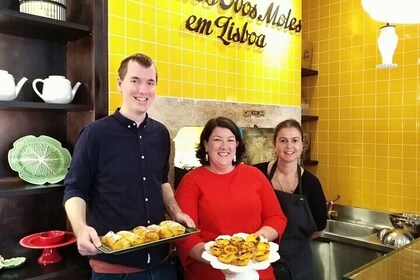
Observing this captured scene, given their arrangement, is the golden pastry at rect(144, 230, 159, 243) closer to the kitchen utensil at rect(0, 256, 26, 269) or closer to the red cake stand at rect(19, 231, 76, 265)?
the red cake stand at rect(19, 231, 76, 265)

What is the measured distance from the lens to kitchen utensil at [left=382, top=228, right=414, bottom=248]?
2785 mm

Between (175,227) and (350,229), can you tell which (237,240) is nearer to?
(175,227)

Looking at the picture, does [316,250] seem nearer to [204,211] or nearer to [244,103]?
[244,103]

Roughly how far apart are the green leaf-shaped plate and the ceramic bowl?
284 mm

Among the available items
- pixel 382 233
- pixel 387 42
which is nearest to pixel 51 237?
pixel 387 42

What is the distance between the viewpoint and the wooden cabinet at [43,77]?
198cm

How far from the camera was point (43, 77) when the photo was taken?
2.11 m

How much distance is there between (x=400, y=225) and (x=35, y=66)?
2840 mm

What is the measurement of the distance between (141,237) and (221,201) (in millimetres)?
494

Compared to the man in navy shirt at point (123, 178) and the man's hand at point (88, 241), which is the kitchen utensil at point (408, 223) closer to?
the man in navy shirt at point (123, 178)

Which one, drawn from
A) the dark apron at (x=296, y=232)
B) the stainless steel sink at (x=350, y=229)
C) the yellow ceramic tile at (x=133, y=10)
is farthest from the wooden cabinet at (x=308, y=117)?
the yellow ceramic tile at (x=133, y=10)

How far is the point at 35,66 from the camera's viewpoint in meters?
2.08

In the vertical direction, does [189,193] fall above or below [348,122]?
below

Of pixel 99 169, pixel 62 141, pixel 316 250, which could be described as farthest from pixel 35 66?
pixel 316 250
